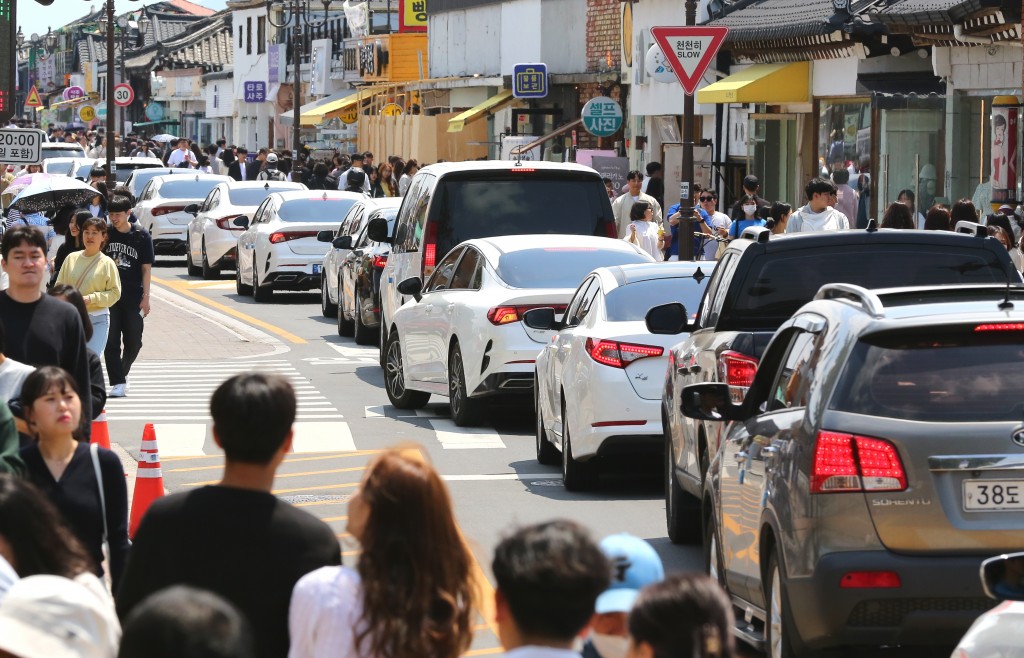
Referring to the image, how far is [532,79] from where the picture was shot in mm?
46906

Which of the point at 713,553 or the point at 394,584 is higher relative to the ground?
the point at 394,584

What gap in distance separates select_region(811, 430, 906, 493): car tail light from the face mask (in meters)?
2.64

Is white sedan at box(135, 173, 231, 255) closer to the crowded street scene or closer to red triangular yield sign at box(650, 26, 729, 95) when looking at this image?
the crowded street scene

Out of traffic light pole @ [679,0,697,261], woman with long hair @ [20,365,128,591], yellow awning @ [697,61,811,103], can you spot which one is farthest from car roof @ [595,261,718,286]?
yellow awning @ [697,61,811,103]

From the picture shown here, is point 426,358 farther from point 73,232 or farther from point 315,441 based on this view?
point 73,232

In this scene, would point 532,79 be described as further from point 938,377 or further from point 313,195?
point 938,377

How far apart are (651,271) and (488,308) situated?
2.05m

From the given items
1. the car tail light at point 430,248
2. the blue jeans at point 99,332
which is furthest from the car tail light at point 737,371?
the car tail light at point 430,248

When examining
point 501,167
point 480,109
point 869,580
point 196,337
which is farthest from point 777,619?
point 480,109

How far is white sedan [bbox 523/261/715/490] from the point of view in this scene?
12.1 metres

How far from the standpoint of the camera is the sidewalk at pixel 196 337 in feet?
72.2

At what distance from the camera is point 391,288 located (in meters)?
19.3

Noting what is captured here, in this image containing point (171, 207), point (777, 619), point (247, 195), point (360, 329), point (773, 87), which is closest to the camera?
point (777, 619)

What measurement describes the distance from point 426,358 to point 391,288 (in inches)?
119
